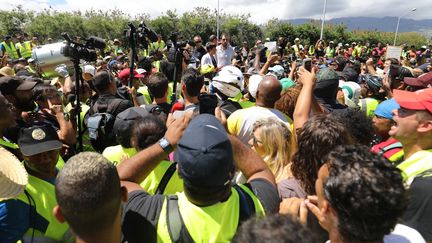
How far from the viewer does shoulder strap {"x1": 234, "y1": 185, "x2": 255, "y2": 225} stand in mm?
1551

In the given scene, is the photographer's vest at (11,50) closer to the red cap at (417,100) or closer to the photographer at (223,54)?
the photographer at (223,54)

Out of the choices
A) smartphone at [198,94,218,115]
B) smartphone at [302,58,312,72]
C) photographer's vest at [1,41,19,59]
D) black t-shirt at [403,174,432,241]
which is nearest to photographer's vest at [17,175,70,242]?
smartphone at [198,94,218,115]

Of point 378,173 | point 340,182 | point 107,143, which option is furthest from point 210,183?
point 107,143

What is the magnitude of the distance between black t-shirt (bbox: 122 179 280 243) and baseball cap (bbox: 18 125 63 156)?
3.26 ft

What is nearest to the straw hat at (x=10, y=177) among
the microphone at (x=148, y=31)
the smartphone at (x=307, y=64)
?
the microphone at (x=148, y=31)

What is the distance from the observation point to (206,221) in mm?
1449

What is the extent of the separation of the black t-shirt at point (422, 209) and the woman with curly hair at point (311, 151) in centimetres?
45

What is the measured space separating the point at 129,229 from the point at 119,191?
224 millimetres

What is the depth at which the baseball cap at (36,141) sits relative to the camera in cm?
220

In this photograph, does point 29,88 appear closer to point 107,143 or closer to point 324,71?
point 107,143

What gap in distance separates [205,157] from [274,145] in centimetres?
113

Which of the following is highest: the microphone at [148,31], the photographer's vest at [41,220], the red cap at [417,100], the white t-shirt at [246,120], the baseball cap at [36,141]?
the microphone at [148,31]

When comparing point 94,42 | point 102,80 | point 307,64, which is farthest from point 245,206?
point 307,64

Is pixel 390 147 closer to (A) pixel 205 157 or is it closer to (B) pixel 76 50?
(A) pixel 205 157
